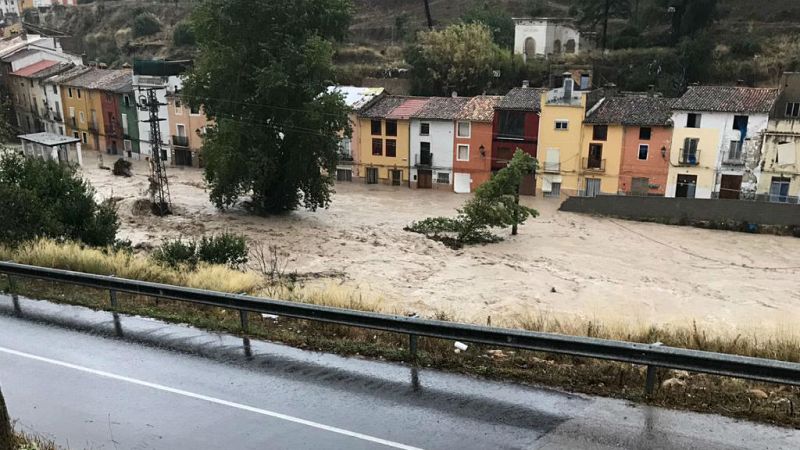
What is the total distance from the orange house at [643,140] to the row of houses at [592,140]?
0.07 metres

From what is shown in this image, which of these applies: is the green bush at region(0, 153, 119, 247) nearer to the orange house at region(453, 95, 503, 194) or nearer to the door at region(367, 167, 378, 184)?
the orange house at region(453, 95, 503, 194)

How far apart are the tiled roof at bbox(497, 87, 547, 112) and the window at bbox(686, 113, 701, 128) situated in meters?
10.4

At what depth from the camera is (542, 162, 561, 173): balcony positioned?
50594 mm

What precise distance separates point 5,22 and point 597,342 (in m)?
136

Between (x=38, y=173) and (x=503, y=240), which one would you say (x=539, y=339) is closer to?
(x=38, y=173)

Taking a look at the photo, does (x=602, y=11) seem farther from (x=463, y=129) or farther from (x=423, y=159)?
(x=423, y=159)

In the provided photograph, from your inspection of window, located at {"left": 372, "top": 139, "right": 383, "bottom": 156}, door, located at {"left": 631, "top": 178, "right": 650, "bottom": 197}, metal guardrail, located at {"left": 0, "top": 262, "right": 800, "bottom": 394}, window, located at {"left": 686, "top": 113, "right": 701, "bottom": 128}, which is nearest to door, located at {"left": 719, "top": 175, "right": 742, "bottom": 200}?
window, located at {"left": 686, "top": 113, "right": 701, "bottom": 128}

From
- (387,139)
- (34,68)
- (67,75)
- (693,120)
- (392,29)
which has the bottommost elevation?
(387,139)

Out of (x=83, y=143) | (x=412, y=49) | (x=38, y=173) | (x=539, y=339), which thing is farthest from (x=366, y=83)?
(x=539, y=339)

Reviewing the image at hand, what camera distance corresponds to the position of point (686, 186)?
47281mm

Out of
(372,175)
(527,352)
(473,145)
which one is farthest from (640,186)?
(527,352)

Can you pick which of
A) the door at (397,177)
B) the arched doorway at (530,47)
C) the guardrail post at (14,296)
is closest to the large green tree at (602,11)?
the arched doorway at (530,47)

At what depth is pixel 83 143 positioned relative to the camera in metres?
71.4

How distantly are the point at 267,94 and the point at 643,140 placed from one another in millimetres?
26515
